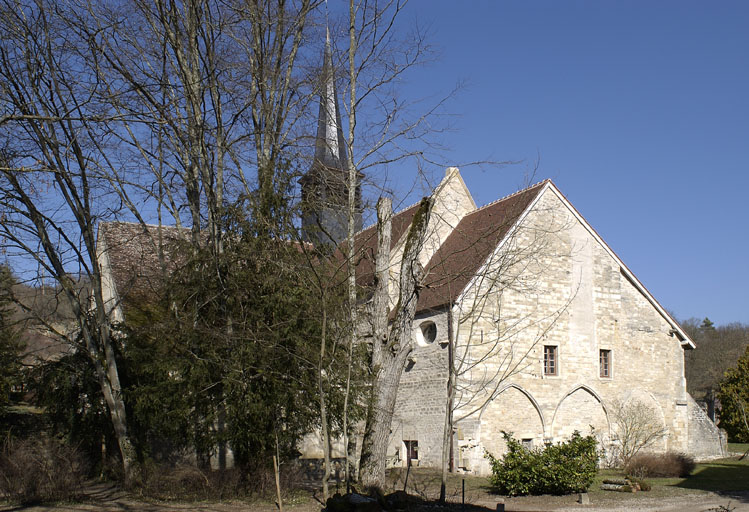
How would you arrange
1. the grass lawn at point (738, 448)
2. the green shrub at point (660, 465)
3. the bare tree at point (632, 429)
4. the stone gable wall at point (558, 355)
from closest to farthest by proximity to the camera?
the green shrub at point (660, 465) < the stone gable wall at point (558, 355) < the bare tree at point (632, 429) < the grass lawn at point (738, 448)

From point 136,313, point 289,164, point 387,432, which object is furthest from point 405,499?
point 136,313

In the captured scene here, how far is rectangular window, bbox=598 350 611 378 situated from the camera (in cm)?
2109

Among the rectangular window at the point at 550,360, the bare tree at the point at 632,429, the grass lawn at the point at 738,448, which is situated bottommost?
the grass lawn at the point at 738,448

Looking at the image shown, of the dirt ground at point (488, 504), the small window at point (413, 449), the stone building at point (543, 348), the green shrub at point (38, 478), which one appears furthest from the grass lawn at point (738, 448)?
the green shrub at point (38, 478)

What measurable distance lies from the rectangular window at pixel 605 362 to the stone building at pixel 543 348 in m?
0.03

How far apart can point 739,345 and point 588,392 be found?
108ft

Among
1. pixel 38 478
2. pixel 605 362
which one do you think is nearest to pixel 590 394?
pixel 605 362

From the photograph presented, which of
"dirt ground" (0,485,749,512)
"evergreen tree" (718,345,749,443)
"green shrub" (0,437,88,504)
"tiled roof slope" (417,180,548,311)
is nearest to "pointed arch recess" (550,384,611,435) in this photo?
"tiled roof slope" (417,180,548,311)

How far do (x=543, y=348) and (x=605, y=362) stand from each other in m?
2.74

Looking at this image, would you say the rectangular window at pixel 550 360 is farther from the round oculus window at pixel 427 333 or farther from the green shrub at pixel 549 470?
the green shrub at pixel 549 470

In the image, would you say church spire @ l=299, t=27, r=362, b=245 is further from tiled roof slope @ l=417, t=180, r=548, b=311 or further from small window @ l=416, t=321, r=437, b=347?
small window @ l=416, t=321, r=437, b=347

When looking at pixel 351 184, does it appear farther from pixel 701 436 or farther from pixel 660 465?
pixel 701 436

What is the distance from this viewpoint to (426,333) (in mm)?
20078

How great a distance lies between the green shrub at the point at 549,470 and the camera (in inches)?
542
